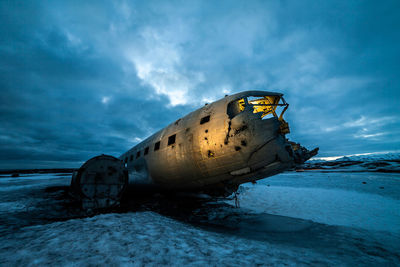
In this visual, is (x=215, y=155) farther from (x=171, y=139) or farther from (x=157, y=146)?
(x=157, y=146)

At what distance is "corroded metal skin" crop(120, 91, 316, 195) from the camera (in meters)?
6.98

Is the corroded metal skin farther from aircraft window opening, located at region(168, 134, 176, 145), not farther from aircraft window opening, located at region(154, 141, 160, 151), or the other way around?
aircraft window opening, located at region(154, 141, 160, 151)

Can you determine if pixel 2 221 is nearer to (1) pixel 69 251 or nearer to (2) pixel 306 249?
(1) pixel 69 251

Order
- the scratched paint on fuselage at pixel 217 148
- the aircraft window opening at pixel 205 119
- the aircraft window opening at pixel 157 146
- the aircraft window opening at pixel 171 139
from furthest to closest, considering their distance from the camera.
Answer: the aircraft window opening at pixel 157 146 < the aircraft window opening at pixel 171 139 < the aircraft window opening at pixel 205 119 < the scratched paint on fuselage at pixel 217 148

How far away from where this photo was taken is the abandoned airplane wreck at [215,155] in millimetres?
7012

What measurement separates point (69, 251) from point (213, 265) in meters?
3.38

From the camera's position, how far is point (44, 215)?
7.80 m

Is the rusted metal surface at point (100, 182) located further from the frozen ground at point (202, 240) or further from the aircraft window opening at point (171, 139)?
the aircraft window opening at point (171, 139)

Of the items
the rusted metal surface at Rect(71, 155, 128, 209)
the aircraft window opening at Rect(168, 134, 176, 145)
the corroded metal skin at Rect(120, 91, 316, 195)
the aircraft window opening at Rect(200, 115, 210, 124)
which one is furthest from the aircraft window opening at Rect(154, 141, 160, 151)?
the aircraft window opening at Rect(200, 115, 210, 124)

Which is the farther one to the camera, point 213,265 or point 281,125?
point 281,125

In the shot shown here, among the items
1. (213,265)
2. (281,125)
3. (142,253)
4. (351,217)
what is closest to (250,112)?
(281,125)

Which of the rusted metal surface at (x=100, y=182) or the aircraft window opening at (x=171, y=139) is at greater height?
the aircraft window opening at (x=171, y=139)

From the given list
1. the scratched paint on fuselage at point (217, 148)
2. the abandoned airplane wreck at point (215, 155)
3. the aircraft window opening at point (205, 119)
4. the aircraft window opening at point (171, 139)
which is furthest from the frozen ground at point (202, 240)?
the aircraft window opening at point (205, 119)

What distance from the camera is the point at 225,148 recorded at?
7.35 metres
